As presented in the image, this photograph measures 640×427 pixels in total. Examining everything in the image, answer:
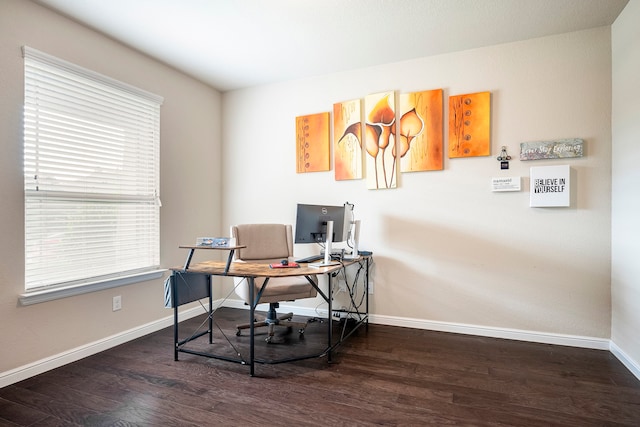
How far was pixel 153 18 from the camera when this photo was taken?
2512 mm

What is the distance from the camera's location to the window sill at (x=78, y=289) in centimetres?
221

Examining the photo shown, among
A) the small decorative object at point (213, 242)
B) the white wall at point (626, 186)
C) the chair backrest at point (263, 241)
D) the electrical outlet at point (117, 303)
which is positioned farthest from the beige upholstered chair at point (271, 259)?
the white wall at point (626, 186)

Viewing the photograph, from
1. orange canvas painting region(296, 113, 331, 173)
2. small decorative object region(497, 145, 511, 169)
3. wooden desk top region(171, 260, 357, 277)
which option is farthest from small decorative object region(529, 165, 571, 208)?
orange canvas painting region(296, 113, 331, 173)

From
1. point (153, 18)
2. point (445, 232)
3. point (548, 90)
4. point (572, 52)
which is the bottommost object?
point (445, 232)

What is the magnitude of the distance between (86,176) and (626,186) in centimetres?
411

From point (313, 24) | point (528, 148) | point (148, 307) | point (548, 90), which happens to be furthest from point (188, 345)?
point (548, 90)

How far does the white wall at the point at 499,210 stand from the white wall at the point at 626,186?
9cm

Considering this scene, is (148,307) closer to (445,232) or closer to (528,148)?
(445,232)

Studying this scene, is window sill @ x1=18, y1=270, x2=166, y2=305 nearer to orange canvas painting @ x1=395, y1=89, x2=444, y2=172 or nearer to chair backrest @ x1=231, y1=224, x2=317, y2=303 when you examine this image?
chair backrest @ x1=231, y1=224, x2=317, y2=303

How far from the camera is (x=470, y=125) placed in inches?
116

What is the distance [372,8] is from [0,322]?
3341 mm

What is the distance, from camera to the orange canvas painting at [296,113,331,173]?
351 cm

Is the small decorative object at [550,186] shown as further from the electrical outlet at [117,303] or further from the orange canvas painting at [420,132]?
the electrical outlet at [117,303]

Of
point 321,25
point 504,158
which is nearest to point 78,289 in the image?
point 321,25
